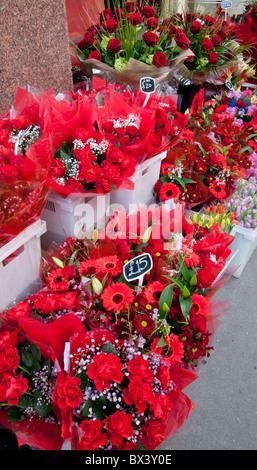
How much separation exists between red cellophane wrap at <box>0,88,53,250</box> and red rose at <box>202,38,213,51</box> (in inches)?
73.0

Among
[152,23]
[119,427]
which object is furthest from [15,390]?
[152,23]

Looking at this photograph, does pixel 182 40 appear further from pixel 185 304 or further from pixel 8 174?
pixel 185 304

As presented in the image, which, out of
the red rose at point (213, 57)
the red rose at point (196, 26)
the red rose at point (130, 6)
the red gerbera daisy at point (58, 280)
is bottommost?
the red gerbera daisy at point (58, 280)

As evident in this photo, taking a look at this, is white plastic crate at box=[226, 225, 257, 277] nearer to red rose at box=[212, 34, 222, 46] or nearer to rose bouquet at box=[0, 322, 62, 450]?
rose bouquet at box=[0, 322, 62, 450]

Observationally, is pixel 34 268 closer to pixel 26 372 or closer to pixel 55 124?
pixel 26 372

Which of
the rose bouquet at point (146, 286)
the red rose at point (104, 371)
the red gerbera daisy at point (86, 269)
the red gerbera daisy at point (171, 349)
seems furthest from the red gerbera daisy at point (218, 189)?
the red rose at point (104, 371)

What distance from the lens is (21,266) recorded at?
154 cm

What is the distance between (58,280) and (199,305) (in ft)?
1.96

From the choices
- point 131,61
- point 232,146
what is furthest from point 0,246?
point 232,146

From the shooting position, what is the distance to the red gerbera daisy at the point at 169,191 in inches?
86.4

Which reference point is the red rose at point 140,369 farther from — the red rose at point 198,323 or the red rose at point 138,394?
the red rose at point 198,323

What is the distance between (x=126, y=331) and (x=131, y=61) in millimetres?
Result: 1876

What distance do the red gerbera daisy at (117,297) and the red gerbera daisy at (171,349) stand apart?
184 millimetres

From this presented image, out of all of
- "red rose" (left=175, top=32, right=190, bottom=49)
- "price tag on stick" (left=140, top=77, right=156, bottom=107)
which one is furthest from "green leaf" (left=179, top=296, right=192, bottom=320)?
"red rose" (left=175, top=32, right=190, bottom=49)
